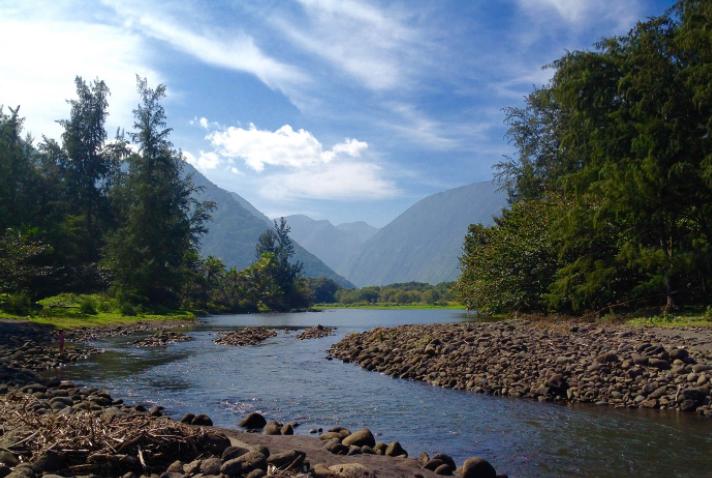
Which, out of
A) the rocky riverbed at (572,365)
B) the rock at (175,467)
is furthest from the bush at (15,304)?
the rock at (175,467)

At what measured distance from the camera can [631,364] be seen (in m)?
17.3

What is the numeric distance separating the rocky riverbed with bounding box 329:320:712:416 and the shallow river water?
A: 30.1 inches

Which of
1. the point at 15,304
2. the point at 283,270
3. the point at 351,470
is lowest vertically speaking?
the point at 351,470

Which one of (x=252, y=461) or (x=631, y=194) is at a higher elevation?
A: (x=631, y=194)

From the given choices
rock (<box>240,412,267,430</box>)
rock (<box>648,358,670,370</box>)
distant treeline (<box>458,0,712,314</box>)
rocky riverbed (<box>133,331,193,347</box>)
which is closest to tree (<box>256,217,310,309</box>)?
rocky riverbed (<box>133,331,193,347</box>)

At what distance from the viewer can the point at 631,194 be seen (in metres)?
28.4

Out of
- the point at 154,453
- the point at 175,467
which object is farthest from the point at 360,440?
the point at 154,453

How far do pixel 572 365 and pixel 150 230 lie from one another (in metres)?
56.3

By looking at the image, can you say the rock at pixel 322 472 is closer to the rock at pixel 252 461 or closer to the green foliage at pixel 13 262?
the rock at pixel 252 461

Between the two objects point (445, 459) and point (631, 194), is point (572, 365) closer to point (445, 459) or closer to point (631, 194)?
point (445, 459)

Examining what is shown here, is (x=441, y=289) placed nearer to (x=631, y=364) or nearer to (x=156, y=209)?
(x=156, y=209)

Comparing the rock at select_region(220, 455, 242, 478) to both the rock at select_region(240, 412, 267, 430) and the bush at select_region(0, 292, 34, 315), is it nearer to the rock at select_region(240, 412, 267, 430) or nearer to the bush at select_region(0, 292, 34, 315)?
the rock at select_region(240, 412, 267, 430)

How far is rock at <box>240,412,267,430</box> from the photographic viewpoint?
1407cm

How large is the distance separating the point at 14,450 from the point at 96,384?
11.9 m
